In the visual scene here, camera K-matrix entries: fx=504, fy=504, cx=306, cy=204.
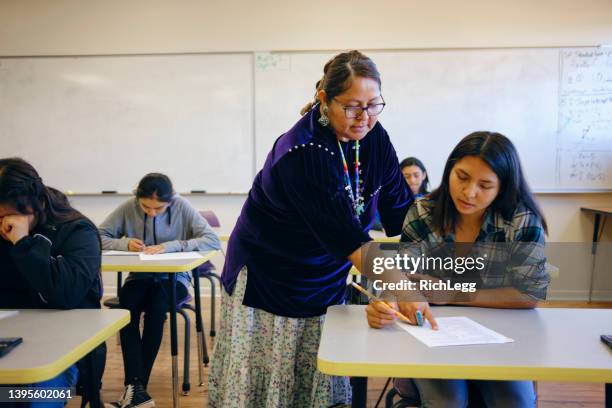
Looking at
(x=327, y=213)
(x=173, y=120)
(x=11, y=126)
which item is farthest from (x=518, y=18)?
(x=11, y=126)

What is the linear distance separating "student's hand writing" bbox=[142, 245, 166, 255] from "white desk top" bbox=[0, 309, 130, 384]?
3.56ft

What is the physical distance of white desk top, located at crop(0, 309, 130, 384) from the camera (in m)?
0.99

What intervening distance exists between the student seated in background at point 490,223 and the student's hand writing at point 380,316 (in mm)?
124

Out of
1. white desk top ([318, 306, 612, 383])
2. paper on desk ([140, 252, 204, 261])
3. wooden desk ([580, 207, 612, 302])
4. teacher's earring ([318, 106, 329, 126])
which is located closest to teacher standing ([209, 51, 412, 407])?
teacher's earring ([318, 106, 329, 126])

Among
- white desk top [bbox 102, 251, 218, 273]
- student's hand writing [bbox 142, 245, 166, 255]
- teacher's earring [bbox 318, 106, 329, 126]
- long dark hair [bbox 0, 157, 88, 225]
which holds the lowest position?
white desk top [bbox 102, 251, 218, 273]

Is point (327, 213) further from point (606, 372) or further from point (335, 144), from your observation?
point (606, 372)

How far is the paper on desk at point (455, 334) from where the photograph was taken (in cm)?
112

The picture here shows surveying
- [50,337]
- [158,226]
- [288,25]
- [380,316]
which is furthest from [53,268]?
[288,25]

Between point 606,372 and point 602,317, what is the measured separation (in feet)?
1.44

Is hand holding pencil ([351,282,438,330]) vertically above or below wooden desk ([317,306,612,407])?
above

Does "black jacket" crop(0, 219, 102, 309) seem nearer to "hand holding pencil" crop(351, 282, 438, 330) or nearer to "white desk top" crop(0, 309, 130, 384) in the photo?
"white desk top" crop(0, 309, 130, 384)

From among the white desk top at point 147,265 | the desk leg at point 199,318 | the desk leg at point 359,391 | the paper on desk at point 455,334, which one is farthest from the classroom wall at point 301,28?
the desk leg at point 359,391

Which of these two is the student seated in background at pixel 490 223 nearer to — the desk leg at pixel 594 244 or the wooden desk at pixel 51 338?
the wooden desk at pixel 51 338

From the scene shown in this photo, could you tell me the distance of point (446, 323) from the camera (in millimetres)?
1264
